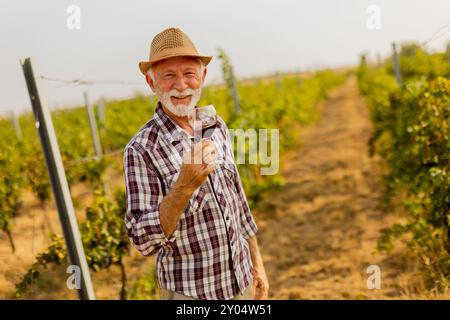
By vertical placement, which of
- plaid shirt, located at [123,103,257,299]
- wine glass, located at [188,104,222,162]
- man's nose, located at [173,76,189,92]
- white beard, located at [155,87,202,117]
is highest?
man's nose, located at [173,76,189,92]

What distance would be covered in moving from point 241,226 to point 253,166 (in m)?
5.71

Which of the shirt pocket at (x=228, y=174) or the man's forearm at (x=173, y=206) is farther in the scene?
the shirt pocket at (x=228, y=174)

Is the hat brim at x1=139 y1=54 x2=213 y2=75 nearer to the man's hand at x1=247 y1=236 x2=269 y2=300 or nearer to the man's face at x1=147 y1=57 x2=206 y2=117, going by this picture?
the man's face at x1=147 y1=57 x2=206 y2=117

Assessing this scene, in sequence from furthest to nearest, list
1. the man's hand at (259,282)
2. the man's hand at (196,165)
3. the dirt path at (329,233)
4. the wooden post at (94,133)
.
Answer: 1. the wooden post at (94,133)
2. the dirt path at (329,233)
3. the man's hand at (259,282)
4. the man's hand at (196,165)

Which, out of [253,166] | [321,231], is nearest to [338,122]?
[253,166]

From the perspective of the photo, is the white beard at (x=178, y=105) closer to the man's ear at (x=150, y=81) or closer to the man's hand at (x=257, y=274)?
the man's ear at (x=150, y=81)

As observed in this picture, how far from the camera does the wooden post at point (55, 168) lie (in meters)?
2.55

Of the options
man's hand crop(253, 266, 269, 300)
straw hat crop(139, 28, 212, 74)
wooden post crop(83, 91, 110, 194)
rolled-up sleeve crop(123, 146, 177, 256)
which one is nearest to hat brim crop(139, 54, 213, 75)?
straw hat crop(139, 28, 212, 74)

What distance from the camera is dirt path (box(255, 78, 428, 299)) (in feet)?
15.3

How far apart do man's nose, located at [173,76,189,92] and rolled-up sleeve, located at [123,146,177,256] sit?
0.96 feet

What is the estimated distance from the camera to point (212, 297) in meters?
1.77

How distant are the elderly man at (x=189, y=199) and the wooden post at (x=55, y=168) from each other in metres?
1.01

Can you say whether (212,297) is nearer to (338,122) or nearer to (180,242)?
(180,242)

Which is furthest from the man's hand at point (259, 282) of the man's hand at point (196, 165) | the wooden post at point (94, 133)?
the wooden post at point (94, 133)
